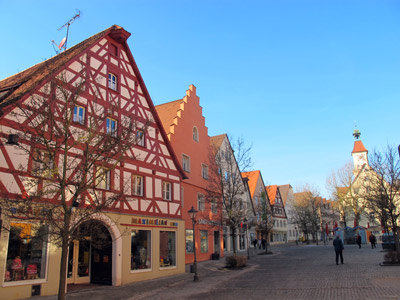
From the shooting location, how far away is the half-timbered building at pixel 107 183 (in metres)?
12.2

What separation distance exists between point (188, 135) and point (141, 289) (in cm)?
1614

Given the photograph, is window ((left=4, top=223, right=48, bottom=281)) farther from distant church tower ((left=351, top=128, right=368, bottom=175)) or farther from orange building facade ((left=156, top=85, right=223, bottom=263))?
distant church tower ((left=351, top=128, right=368, bottom=175))

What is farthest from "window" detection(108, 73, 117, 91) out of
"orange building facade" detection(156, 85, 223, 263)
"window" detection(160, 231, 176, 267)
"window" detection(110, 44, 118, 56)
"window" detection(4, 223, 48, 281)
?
"window" detection(4, 223, 48, 281)

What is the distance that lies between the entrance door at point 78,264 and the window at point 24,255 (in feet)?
9.27

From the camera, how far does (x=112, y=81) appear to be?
1862 cm

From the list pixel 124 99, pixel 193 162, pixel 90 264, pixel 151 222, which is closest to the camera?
pixel 90 264

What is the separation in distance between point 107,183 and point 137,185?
2524 millimetres

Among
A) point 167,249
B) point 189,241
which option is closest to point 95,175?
point 167,249

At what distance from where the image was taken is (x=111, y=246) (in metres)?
16.6

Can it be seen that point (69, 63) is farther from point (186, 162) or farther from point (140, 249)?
point (186, 162)

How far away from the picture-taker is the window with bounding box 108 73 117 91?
60.2 ft

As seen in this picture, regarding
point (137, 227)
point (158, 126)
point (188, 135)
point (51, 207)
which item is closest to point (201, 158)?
point (188, 135)

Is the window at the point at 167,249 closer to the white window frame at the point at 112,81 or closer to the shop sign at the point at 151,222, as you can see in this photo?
the shop sign at the point at 151,222

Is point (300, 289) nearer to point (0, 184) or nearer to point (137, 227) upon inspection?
point (137, 227)
